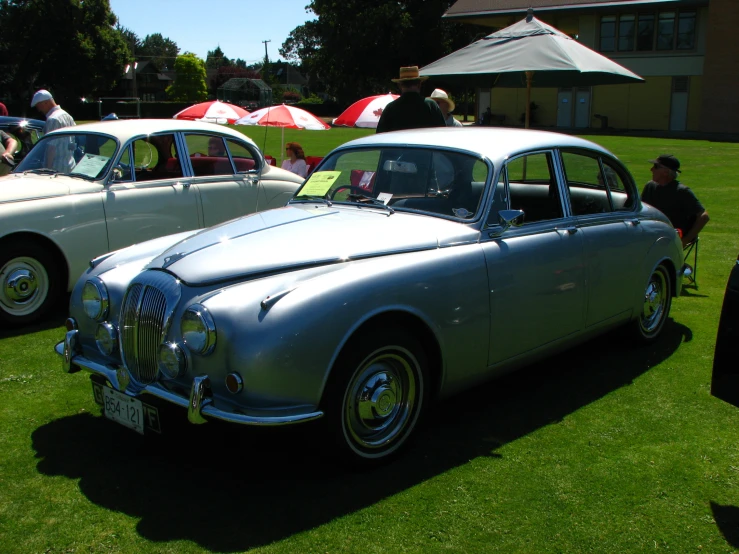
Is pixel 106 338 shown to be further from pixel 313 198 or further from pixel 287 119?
pixel 287 119

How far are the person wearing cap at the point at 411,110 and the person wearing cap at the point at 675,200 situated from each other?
2265mm

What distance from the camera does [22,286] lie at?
244 inches

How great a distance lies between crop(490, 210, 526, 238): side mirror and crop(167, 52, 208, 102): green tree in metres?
72.6

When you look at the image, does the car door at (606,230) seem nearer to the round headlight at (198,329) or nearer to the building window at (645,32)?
the round headlight at (198,329)

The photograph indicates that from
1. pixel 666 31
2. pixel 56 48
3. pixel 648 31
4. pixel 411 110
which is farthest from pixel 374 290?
pixel 56 48

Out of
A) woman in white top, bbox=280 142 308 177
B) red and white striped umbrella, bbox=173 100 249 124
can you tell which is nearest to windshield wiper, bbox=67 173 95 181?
woman in white top, bbox=280 142 308 177

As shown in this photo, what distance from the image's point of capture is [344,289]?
3.49m

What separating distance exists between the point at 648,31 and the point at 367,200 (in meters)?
42.3

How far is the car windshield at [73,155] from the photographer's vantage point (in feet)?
22.4

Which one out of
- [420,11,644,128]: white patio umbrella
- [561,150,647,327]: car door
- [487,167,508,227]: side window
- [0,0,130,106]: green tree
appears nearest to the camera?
[487,167,508,227]: side window

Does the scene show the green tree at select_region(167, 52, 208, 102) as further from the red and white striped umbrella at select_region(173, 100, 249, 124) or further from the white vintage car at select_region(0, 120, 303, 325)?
the white vintage car at select_region(0, 120, 303, 325)

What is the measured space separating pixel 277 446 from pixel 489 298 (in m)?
1.45

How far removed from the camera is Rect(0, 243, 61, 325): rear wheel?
240 inches

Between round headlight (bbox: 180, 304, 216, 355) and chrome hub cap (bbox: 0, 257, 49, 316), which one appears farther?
chrome hub cap (bbox: 0, 257, 49, 316)
